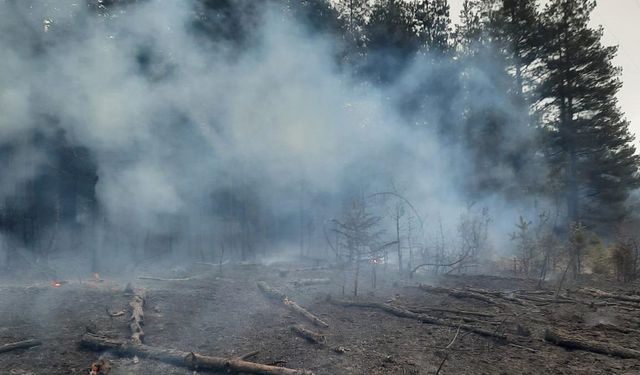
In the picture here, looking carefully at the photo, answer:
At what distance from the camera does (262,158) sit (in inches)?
722

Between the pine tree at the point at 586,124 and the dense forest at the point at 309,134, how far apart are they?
0.27 ft

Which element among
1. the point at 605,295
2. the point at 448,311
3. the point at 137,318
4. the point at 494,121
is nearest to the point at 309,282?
the point at 448,311

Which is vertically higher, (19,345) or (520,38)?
(520,38)

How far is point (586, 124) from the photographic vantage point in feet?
56.8

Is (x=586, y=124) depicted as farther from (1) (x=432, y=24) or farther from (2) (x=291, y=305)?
(2) (x=291, y=305)

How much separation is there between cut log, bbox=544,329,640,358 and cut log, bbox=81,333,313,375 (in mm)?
3944

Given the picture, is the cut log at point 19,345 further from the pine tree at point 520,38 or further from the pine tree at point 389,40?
the pine tree at point 520,38

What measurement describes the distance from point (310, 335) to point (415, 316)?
8.12 feet

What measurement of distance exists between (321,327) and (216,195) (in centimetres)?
1210

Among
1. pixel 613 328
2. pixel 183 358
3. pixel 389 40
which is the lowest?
pixel 183 358

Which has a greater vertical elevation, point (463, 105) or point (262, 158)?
point (463, 105)

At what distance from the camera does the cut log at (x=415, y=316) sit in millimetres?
6189

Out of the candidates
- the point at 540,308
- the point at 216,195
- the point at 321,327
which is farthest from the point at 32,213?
the point at 540,308

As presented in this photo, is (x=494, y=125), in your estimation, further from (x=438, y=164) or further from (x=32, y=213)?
(x=32, y=213)
